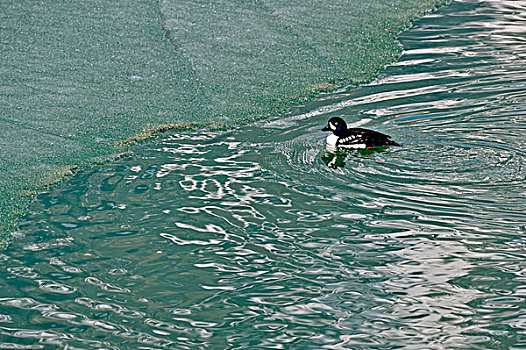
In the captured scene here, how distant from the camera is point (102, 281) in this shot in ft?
14.6

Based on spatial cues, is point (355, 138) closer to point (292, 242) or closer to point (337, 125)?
point (337, 125)

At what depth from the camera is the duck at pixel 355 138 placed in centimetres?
602

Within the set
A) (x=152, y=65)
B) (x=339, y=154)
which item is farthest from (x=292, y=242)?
(x=152, y=65)

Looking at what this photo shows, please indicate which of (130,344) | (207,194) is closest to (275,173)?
(207,194)

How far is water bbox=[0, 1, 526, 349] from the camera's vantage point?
13.1ft

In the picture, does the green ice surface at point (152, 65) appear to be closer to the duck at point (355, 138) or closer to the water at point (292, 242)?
the water at point (292, 242)

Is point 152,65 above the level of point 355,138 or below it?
above

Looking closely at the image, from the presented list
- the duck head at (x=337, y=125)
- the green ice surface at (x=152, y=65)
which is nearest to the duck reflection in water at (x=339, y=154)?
the duck head at (x=337, y=125)

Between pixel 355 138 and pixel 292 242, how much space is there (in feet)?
5.36

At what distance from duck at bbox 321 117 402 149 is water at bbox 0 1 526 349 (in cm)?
10

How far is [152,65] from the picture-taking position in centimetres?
791

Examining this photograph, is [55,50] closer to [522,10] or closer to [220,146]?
[220,146]

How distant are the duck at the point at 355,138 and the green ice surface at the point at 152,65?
42.1 inches

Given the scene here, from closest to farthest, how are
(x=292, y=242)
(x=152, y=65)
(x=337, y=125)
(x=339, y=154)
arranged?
1. (x=292, y=242)
2. (x=339, y=154)
3. (x=337, y=125)
4. (x=152, y=65)
